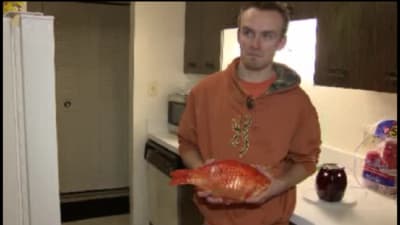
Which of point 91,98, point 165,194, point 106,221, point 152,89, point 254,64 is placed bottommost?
point 106,221

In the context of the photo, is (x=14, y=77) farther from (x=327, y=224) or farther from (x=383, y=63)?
(x=383, y=63)

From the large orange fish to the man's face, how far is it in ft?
0.87

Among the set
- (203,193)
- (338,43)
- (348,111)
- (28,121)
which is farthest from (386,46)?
(28,121)

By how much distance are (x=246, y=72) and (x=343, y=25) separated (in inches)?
22.3

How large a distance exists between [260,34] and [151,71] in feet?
6.00

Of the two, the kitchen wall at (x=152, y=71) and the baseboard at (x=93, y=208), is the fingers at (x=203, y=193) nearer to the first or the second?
the kitchen wall at (x=152, y=71)

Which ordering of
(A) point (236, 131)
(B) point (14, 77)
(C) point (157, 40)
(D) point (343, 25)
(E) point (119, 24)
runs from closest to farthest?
1. (B) point (14, 77)
2. (A) point (236, 131)
3. (D) point (343, 25)
4. (C) point (157, 40)
5. (E) point (119, 24)

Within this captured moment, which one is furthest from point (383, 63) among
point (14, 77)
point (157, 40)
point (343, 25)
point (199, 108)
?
point (157, 40)

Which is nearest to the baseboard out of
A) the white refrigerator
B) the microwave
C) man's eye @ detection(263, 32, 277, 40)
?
the microwave

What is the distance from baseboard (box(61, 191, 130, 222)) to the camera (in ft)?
10.8

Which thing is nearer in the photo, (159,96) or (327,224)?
(327,224)

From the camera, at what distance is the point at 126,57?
141 inches

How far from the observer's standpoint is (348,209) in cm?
146

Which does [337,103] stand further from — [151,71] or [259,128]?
[151,71]
